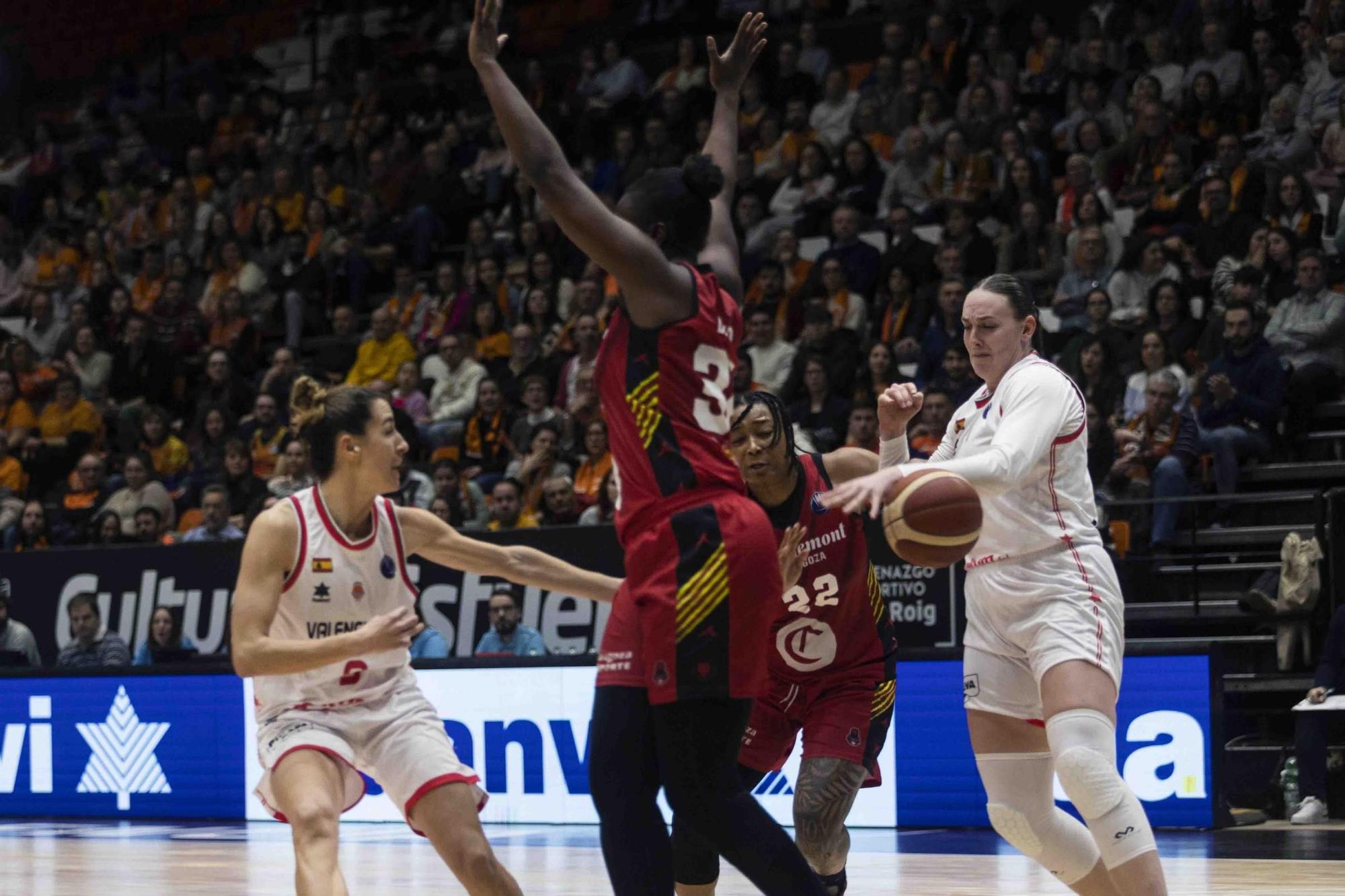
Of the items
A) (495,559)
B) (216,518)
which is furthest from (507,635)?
(495,559)

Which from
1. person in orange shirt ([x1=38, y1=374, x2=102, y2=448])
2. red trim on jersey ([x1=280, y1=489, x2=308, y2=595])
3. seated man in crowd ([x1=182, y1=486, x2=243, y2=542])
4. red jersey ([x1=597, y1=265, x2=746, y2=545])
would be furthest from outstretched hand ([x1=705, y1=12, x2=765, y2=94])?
person in orange shirt ([x1=38, y1=374, x2=102, y2=448])

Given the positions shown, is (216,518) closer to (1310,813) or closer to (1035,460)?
(1310,813)

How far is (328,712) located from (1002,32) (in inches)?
477

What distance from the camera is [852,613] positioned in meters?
6.02

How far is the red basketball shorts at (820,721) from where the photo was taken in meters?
5.86

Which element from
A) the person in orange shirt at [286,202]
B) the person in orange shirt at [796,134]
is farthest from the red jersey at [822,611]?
the person in orange shirt at [286,202]

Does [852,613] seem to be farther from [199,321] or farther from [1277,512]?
[199,321]

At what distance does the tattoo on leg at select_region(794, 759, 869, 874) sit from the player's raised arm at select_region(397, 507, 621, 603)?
1.03 meters

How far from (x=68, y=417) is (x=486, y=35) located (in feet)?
46.7

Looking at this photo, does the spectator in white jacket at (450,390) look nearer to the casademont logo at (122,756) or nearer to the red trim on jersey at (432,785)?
the casademont logo at (122,756)

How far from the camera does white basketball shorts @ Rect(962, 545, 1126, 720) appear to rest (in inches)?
198

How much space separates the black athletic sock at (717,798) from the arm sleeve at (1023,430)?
42.9 inches

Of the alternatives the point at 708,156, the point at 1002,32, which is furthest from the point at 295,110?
the point at 708,156

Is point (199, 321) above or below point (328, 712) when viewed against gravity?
above
